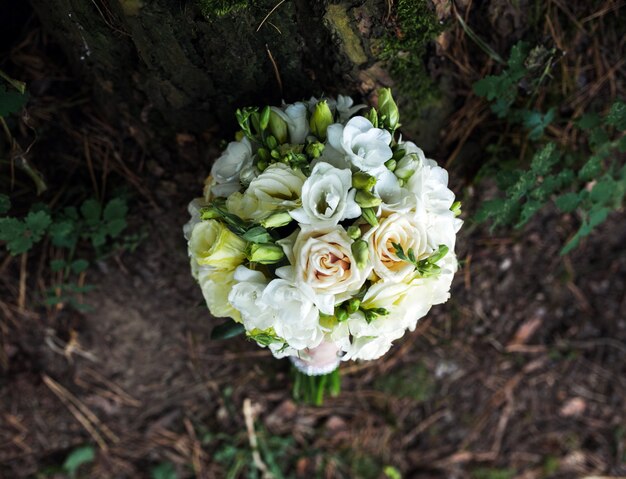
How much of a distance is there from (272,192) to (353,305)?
0.27 meters

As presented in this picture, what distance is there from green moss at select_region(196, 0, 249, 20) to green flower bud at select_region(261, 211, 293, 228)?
1.47ft

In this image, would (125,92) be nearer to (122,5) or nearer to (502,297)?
(122,5)

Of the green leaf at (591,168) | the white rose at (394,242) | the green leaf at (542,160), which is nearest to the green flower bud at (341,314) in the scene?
the white rose at (394,242)

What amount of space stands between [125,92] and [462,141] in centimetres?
93

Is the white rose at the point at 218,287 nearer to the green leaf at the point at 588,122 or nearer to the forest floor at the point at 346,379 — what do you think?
the forest floor at the point at 346,379

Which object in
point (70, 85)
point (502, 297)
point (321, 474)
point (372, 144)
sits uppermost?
point (70, 85)

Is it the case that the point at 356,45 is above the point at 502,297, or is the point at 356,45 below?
above

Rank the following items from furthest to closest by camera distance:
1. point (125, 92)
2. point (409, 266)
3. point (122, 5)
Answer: point (125, 92), point (122, 5), point (409, 266)

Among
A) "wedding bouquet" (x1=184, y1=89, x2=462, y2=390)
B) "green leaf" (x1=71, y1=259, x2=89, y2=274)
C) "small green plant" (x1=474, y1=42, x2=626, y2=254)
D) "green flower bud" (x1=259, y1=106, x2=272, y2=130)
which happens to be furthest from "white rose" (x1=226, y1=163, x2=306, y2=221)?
"green leaf" (x1=71, y1=259, x2=89, y2=274)

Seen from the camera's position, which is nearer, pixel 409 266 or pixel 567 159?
pixel 409 266

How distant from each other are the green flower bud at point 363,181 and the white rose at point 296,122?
175mm

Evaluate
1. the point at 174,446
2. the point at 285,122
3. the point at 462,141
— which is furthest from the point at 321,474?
the point at 285,122

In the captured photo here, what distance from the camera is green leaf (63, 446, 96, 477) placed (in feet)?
6.32

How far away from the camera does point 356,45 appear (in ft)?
3.94
